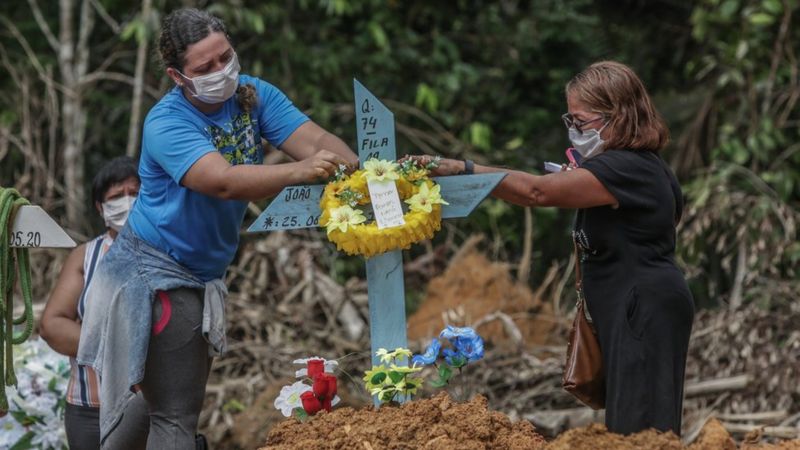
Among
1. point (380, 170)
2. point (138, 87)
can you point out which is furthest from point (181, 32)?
point (138, 87)

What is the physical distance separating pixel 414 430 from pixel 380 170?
867 mm

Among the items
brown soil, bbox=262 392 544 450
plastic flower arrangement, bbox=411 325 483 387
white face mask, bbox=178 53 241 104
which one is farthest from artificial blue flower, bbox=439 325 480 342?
white face mask, bbox=178 53 241 104

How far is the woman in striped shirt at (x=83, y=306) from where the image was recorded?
15.5 ft

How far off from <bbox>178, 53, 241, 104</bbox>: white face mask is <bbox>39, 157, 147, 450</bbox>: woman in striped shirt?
100 centimetres

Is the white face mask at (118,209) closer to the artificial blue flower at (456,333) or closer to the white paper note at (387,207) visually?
the white paper note at (387,207)

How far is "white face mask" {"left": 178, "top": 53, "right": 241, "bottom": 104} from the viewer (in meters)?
3.88

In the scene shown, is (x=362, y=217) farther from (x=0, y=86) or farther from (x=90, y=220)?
(x=0, y=86)

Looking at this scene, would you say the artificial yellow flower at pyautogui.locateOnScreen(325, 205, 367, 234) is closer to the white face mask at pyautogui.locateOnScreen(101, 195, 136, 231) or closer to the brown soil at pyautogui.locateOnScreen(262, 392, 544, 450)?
the brown soil at pyautogui.locateOnScreen(262, 392, 544, 450)

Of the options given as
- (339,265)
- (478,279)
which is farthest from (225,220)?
(339,265)

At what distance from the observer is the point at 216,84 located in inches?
153

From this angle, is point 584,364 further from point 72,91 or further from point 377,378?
point 72,91

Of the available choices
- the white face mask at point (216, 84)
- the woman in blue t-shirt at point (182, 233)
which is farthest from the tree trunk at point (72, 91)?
the white face mask at point (216, 84)

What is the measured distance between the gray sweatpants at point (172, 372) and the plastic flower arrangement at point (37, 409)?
1.54 meters

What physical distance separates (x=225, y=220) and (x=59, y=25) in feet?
16.7
